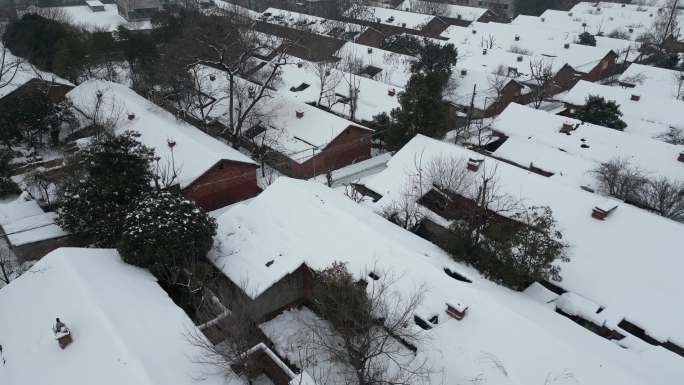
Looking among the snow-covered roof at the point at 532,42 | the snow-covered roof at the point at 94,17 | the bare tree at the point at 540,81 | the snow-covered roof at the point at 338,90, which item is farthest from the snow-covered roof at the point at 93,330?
the snow-covered roof at the point at 94,17

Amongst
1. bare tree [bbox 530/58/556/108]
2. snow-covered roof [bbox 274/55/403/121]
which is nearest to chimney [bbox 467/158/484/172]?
snow-covered roof [bbox 274/55/403/121]

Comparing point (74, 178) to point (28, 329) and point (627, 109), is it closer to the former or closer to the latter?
point (28, 329)

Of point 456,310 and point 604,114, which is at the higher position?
point 604,114

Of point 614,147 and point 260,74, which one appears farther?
point 260,74

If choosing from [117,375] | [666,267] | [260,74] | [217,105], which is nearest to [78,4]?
[260,74]

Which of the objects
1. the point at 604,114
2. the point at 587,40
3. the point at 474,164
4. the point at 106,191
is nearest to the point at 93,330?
the point at 106,191

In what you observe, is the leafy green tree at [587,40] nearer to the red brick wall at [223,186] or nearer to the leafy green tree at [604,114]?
the leafy green tree at [604,114]

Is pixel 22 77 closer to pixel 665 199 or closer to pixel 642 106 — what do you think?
pixel 665 199
